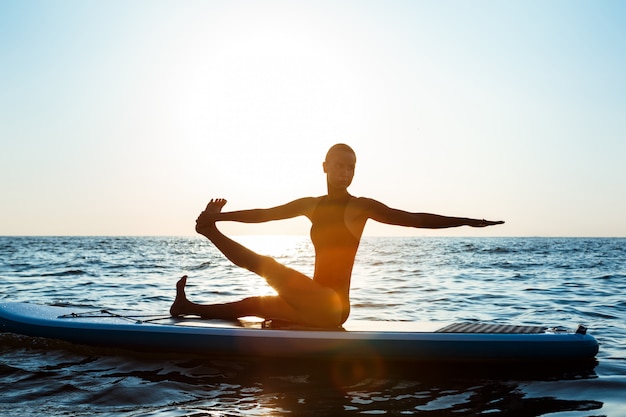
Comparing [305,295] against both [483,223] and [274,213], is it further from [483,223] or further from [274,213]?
[483,223]

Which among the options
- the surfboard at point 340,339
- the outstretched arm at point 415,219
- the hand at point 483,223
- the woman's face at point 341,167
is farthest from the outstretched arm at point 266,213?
the hand at point 483,223

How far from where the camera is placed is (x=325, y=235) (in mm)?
5438

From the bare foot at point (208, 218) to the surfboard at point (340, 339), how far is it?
0.96 m

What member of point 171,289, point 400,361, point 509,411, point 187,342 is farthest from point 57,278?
point 509,411

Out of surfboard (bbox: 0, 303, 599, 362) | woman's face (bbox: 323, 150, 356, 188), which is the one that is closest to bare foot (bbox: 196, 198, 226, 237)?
surfboard (bbox: 0, 303, 599, 362)

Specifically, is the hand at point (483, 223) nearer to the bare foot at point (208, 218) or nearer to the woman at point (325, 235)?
the woman at point (325, 235)

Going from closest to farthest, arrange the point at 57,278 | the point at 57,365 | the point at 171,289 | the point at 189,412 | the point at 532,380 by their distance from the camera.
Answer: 1. the point at 189,412
2. the point at 532,380
3. the point at 57,365
4. the point at 171,289
5. the point at 57,278

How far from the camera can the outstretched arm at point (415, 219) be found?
4992mm

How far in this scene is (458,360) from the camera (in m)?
5.28

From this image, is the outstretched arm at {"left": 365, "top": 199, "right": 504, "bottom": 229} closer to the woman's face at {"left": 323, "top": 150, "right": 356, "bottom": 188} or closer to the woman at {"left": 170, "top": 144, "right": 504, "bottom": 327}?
the woman at {"left": 170, "top": 144, "right": 504, "bottom": 327}

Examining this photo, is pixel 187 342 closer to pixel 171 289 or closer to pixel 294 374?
pixel 294 374

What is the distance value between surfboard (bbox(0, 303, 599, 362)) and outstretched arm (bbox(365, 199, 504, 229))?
3.51ft

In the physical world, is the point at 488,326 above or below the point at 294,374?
above

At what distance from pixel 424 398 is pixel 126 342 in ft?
9.84
